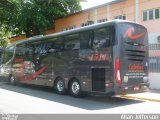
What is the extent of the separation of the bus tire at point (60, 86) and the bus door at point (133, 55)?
169 inches

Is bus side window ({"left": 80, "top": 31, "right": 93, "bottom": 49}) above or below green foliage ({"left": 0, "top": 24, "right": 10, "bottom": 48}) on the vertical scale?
below

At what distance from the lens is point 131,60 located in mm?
12984

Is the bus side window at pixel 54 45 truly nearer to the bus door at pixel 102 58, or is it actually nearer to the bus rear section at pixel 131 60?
the bus door at pixel 102 58

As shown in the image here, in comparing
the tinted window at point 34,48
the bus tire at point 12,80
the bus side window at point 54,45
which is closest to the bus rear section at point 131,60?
the bus side window at point 54,45

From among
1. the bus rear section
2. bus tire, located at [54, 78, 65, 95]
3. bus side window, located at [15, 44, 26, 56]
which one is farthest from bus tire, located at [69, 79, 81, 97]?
bus side window, located at [15, 44, 26, 56]

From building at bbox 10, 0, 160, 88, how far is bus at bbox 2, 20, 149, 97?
240 inches

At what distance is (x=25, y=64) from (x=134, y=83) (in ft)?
31.6

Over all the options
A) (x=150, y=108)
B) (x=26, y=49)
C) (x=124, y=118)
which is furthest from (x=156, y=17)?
(x=124, y=118)

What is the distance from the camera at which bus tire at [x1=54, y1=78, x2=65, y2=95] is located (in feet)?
51.9

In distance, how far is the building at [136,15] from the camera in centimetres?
1967

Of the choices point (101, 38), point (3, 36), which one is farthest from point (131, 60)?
point (3, 36)

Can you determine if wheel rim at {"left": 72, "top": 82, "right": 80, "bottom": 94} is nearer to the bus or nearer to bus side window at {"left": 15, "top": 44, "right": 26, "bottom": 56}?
the bus

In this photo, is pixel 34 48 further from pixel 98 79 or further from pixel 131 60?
pixel 131 60

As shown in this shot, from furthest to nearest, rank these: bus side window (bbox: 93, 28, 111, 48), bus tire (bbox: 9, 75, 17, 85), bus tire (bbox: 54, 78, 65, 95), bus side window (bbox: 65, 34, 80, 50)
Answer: bus tire (bbox: 9, 75, 17, 85) → bus tire (bbox: 54, 78, 65, 95) → bus side window (bbox: 65, 34, 80, 50) → bus side window (bbox: 93, 28, 111, 48)
